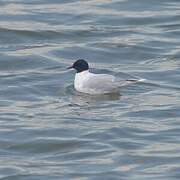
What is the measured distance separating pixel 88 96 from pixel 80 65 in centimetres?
63

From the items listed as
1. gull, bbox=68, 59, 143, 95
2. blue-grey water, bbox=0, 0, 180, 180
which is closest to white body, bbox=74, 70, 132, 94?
gull, bbox=68, 59, 143, 95

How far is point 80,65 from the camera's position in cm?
1894

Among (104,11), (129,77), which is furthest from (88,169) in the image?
(104,11)

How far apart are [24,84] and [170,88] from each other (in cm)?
238

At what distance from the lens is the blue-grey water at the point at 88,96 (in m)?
14.8

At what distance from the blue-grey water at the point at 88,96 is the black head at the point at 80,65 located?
1.23ft

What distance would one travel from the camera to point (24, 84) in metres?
18.9

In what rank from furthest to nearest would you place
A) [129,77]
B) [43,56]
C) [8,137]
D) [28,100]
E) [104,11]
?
[104,11]
[43,56]
[129,77]
[28,100]
[8,137]

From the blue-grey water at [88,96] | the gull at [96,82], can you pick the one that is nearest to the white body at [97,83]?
the gull at [96,82]

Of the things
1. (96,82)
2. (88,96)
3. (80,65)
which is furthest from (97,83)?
(80,65)

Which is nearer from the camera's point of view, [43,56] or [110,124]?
[110,124]

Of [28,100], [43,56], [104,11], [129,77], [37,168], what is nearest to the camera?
[37,168]

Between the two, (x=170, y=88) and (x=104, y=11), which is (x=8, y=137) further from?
(x=104, y=11)

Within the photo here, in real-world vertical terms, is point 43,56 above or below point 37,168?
above
